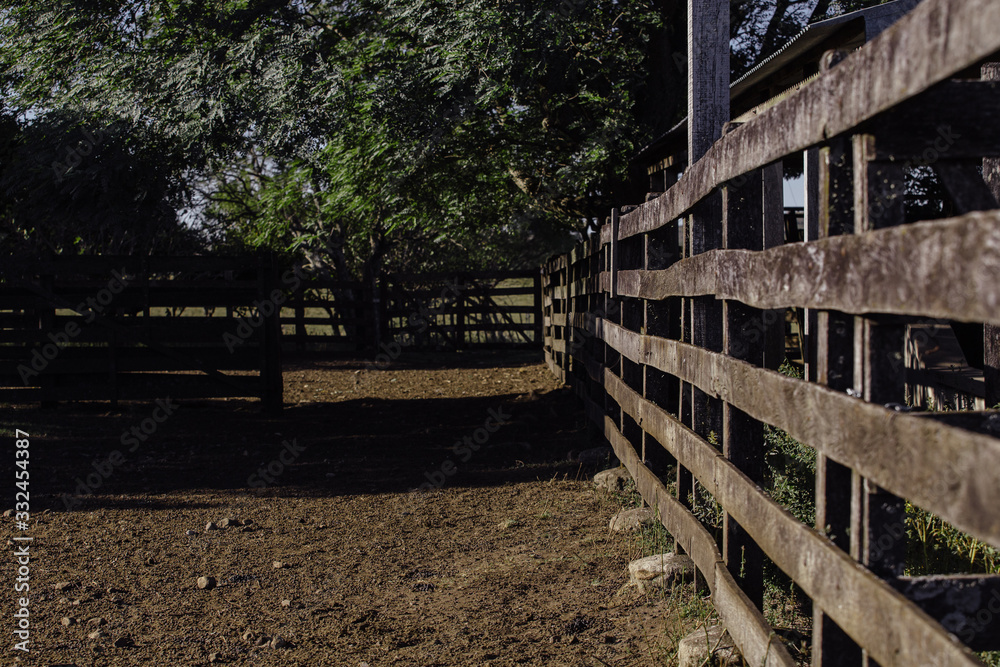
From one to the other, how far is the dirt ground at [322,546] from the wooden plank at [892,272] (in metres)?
1.63

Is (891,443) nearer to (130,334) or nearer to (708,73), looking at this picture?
(708,73)

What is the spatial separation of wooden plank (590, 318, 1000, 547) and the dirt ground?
129cm

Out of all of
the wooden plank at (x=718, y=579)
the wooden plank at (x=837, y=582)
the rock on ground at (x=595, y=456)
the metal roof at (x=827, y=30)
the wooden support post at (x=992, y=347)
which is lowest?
the rock on ground at (x=595, y=456)

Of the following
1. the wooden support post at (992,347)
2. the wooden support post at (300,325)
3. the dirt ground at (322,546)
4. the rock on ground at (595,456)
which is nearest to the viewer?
the dirt ground at (322,546)

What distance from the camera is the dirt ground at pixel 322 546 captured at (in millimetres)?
3412

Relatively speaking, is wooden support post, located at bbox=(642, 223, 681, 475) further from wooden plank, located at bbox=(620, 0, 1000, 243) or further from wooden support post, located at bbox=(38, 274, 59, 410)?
wooden support post, located at bbox=(38, 274, 59, 410)

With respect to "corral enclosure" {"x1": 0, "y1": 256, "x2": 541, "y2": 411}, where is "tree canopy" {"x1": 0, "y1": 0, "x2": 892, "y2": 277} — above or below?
above

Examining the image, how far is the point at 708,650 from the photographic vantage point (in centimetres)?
285

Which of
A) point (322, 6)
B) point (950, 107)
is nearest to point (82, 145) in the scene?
point (322, 6)

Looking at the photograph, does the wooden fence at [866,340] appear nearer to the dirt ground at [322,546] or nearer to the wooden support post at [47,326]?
the dirt ground at [322,546]

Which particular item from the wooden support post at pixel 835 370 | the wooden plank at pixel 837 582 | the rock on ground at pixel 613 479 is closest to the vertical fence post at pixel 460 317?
the rock on ground at pixel 613 479

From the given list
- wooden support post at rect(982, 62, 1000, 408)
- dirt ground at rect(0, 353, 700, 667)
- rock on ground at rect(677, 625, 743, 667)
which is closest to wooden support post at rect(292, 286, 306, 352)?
dirt ground at rect(0, 353, 700, 667)

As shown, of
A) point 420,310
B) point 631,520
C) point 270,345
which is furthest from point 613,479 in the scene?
point 420,310

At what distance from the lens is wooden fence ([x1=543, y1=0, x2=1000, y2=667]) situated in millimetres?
1396
